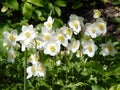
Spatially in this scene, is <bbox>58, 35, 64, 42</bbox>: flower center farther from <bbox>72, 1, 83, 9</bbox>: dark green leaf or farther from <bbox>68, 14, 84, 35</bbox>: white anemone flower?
<bbox>72, 1, 83, 9</bbox>: dark green leaf

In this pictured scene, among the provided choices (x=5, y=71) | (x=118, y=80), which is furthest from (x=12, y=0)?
(x=118, y=80)

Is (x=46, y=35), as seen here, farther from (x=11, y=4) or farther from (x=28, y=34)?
(x=11, y=4)

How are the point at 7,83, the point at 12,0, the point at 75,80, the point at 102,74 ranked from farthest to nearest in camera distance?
the point at 12,0 < the point at 7,83 < the point at 75,80 < the point at 102,74

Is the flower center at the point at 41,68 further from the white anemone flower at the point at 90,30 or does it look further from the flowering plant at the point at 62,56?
the white anemone flower at the point at 90,30

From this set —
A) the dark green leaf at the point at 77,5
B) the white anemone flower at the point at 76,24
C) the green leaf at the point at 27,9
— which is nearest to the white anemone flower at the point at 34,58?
the white anemone flower at the point at 76,24

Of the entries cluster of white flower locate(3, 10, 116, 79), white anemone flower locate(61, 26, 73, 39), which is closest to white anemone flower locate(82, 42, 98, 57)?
cluster of white flower locate(3, 10, 116, 79)

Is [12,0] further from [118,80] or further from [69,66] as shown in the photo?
[118,80]

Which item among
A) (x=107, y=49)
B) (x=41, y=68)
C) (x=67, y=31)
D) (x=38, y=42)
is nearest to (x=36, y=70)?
(x=41, y=68)
